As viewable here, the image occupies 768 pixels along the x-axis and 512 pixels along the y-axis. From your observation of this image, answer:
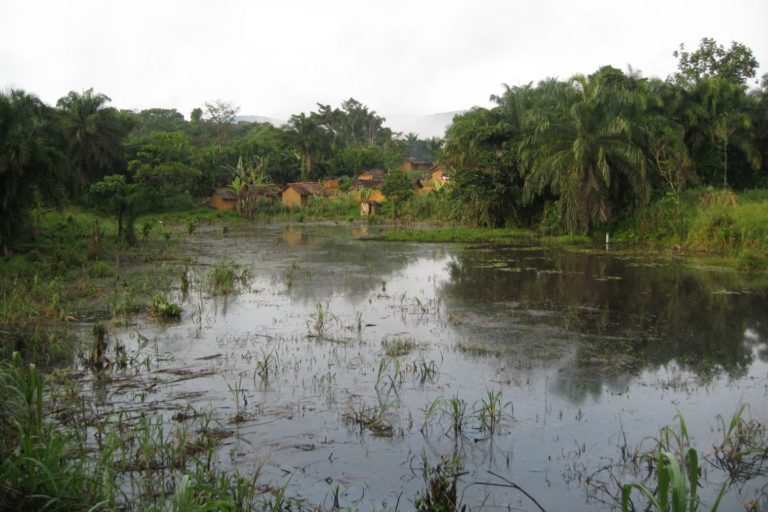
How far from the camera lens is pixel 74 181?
52.0ft

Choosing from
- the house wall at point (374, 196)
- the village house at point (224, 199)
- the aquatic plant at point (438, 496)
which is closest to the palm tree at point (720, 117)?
the house wall at point (374, 196)

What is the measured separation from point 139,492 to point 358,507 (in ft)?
4.69

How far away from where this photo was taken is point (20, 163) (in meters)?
13.8

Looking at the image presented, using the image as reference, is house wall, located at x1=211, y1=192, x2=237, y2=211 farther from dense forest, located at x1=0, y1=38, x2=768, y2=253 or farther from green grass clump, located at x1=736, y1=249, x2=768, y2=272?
green grass clump, located at x1=736, y1=249, x2=768, y2=272

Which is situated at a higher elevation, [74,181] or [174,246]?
[74,181]

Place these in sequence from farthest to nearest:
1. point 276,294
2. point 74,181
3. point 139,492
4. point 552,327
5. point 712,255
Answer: point 712,255 → point 74,181 → point 276,294 → point 552,327 → point 139,492

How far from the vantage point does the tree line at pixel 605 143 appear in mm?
22156

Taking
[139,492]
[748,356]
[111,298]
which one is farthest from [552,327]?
[111,298]

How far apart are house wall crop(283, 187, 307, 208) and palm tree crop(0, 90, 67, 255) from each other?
3063 cm

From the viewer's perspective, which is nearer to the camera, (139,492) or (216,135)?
(139,492)

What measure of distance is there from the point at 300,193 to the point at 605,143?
27815mm

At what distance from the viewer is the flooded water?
4781 millimetres

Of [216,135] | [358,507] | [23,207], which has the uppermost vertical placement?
[216,135]

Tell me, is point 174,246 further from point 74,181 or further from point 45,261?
point 45,261
